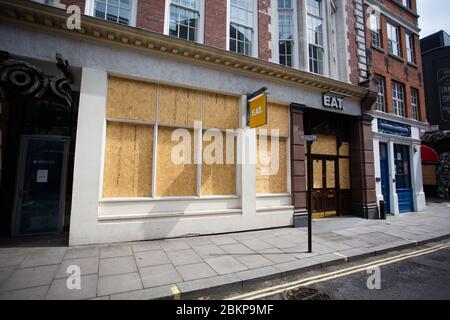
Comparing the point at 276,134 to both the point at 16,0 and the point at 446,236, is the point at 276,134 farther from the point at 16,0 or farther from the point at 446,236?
the point at 16,0

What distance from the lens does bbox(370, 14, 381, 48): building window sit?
493 inches

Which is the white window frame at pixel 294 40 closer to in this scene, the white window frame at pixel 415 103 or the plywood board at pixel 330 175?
the plywood board at pixel 330 175

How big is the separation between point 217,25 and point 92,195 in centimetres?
702

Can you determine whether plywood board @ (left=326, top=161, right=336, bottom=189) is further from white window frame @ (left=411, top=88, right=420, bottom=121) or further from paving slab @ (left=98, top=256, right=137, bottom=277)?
paving slab @ (left=98, top=256, right=137, bottom=277)

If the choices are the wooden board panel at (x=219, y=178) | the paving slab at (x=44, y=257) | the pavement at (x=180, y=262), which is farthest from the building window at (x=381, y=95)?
the paving slab at (x=44, y=257)

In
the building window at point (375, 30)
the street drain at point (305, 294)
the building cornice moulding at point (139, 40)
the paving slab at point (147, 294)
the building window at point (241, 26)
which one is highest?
the building window at point (375, 30)

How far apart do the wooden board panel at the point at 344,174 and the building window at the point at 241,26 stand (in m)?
6.78

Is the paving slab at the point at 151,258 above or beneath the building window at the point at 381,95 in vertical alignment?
beneath

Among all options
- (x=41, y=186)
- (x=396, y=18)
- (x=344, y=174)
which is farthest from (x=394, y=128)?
(x=41, y=186)

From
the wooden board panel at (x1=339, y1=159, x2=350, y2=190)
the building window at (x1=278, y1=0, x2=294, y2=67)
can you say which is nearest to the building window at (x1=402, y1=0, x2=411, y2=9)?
the building window at (x1=278, y1=0, x2=294, y2=67)

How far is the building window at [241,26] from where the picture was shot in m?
8.71

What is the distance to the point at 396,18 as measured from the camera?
13664mm

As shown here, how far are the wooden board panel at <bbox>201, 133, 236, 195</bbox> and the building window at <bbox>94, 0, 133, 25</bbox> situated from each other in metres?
4.69

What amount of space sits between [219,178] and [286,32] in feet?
24.0
